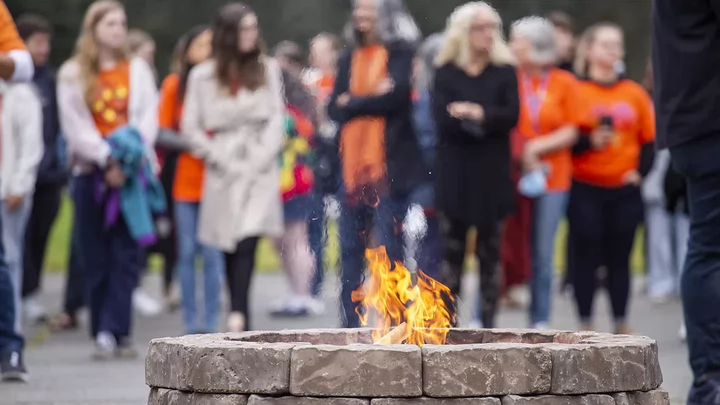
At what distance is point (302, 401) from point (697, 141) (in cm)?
238

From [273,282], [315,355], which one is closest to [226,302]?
[273,282]

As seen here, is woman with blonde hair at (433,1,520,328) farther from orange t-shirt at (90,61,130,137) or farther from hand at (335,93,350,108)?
orange t-shirt at (90,61,130,137)

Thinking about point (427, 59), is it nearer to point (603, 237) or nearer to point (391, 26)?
point (391, 26)

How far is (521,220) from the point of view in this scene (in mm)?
13125

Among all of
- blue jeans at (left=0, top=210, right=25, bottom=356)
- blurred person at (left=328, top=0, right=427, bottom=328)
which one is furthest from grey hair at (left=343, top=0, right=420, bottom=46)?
blue jeans at (left=0, top=210, right=25, bottom=356)

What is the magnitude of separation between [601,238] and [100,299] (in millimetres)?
3559

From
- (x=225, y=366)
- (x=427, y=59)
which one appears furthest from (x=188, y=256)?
(x=225, y=366)

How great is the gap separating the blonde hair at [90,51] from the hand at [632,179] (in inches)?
143

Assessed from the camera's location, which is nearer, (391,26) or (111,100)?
(111,100)

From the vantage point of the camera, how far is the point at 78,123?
10.5 meters

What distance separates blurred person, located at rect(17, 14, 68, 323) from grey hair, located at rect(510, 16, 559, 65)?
12.8 feet

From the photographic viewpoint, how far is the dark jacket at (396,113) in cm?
1060

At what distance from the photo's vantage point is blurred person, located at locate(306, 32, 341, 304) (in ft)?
28.7

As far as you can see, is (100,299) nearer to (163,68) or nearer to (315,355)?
(315,355)
